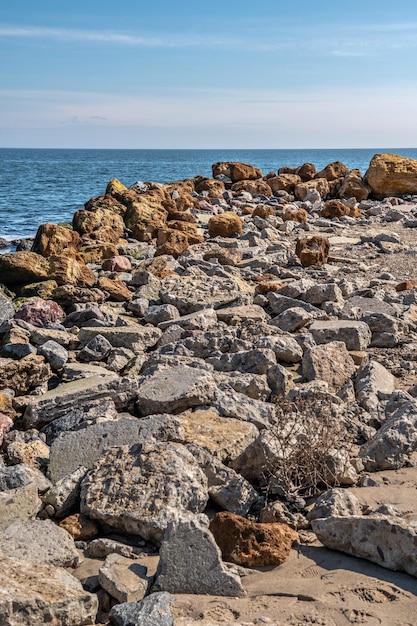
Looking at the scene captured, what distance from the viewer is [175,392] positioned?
4.85 metres

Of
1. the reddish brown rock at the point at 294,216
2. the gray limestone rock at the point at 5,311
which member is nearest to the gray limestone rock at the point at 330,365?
the gray limestone rock at the point at 5,311

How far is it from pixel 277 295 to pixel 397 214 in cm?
1130

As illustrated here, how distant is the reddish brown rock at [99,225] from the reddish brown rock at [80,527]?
1058cm

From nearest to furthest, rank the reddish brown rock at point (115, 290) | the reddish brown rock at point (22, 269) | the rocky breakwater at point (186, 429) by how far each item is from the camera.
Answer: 1. the rocky breakwater at point (186, 429)
2. the reddish brown rock at point (115, 290)
3. the reddish brown rock at point (22, 269)

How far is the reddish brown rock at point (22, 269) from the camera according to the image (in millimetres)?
9586

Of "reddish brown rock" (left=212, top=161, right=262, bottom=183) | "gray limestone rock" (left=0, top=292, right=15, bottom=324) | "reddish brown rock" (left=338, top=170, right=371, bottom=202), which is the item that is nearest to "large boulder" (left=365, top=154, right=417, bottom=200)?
"reddish brown rock" (left=338, top=170, right=371, bottom=202)

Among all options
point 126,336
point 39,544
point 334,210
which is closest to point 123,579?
point 39,544

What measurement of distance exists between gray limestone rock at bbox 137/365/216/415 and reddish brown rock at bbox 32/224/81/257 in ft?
22.8

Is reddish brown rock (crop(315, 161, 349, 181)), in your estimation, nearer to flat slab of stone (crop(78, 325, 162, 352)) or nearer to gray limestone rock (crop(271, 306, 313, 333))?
gray limestone rock (crop(271, 306, 313, 333))

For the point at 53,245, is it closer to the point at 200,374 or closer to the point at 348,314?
the point at 348,314

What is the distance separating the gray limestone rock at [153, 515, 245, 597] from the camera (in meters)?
3.02

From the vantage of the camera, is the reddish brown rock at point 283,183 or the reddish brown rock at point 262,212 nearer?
the reddish brown rock at point 262,212

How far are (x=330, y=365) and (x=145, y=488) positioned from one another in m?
2.65

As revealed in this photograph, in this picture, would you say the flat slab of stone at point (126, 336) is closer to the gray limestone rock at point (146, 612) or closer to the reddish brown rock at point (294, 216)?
the gray limestone rock at point (146, 612)
